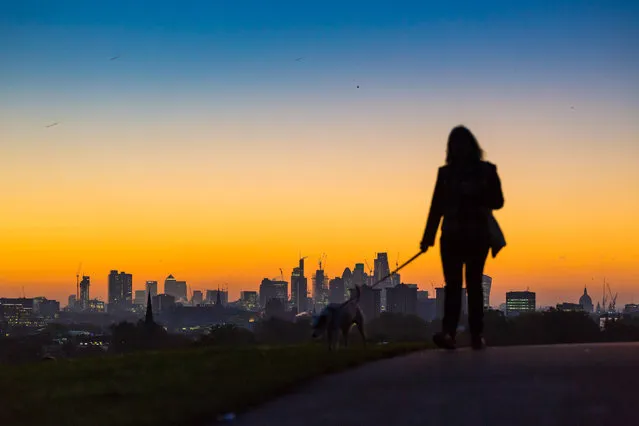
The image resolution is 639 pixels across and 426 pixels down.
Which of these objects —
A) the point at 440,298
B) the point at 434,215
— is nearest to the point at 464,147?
the point at 434,215

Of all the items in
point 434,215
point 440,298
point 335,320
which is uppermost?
point 434,215

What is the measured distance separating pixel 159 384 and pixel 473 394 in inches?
148

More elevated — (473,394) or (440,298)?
(440,298)

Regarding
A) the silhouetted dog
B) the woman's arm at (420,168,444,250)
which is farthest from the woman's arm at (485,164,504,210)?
the silhouetted dog

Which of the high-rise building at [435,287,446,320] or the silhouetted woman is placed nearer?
the silhouetted woman

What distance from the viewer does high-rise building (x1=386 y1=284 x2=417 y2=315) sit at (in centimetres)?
15912

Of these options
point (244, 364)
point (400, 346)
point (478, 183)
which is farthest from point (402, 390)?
point (400, 346)

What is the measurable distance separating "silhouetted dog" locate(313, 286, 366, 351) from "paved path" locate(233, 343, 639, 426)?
9.79 feet

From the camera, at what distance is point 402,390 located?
9.00 meters

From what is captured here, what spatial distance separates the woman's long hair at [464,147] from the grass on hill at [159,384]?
3.04m

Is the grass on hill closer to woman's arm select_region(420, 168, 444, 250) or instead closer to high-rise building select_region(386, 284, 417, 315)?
woman's arm select_region(420, 168, 444, 250)

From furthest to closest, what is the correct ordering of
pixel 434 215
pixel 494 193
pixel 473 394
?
1. pixel 434 215
2. pixel 494 193
3. pixel 473 394

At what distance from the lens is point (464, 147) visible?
12414 mm

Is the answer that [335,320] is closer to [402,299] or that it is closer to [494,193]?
[494,193]
